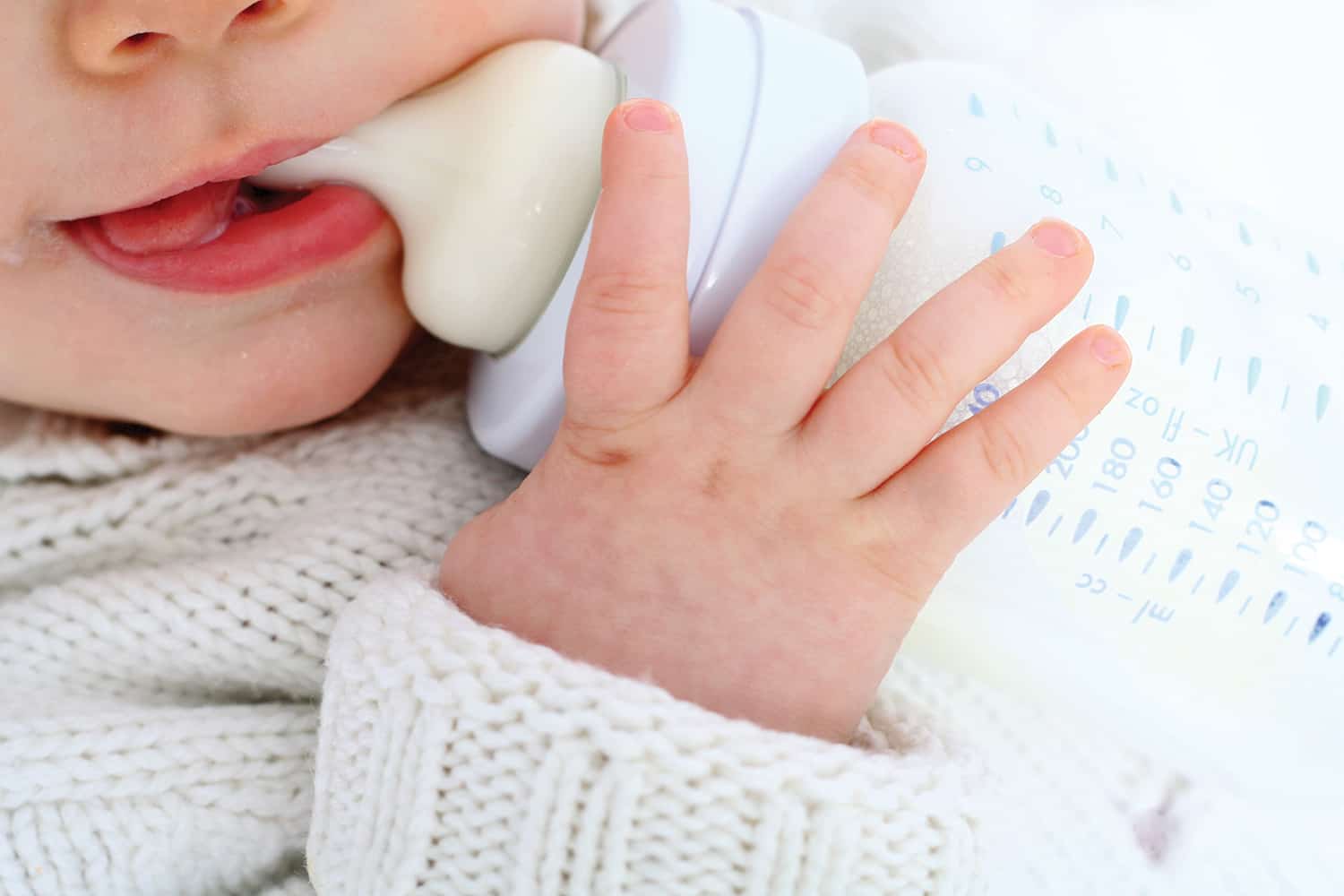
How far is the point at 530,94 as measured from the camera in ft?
1.84

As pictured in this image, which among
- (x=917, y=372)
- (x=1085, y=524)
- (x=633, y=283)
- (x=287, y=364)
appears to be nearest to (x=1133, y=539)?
(x=1085, y=524)

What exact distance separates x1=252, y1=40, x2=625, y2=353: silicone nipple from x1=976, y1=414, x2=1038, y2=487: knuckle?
214 mm

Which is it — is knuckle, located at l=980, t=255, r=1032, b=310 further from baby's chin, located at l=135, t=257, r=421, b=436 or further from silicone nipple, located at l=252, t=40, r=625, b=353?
baby's chin, located at l=135, t=257, r=421, b=436

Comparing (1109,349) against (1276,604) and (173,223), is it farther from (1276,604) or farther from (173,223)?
(173,223)

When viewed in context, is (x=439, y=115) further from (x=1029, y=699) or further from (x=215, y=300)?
(x=1029, y=699)

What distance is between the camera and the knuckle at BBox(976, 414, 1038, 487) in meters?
0.52

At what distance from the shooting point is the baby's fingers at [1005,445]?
1.69 ft

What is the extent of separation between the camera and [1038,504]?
1.80 feet

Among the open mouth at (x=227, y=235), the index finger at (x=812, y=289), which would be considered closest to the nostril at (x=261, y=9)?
the open mouth at (x=227, y=235)

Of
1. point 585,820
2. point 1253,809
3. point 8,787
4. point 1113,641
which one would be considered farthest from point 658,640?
point 1253,809

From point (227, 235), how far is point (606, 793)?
326mm

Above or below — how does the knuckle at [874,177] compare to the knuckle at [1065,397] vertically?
above

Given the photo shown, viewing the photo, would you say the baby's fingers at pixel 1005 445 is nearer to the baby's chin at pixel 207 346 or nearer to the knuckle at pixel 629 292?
the knuckle at pixel 629 292

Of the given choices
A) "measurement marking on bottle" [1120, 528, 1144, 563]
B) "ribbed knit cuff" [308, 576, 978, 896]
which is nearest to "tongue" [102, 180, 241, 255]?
"ribbed knit cuff" [308, 576, 978, 896]
